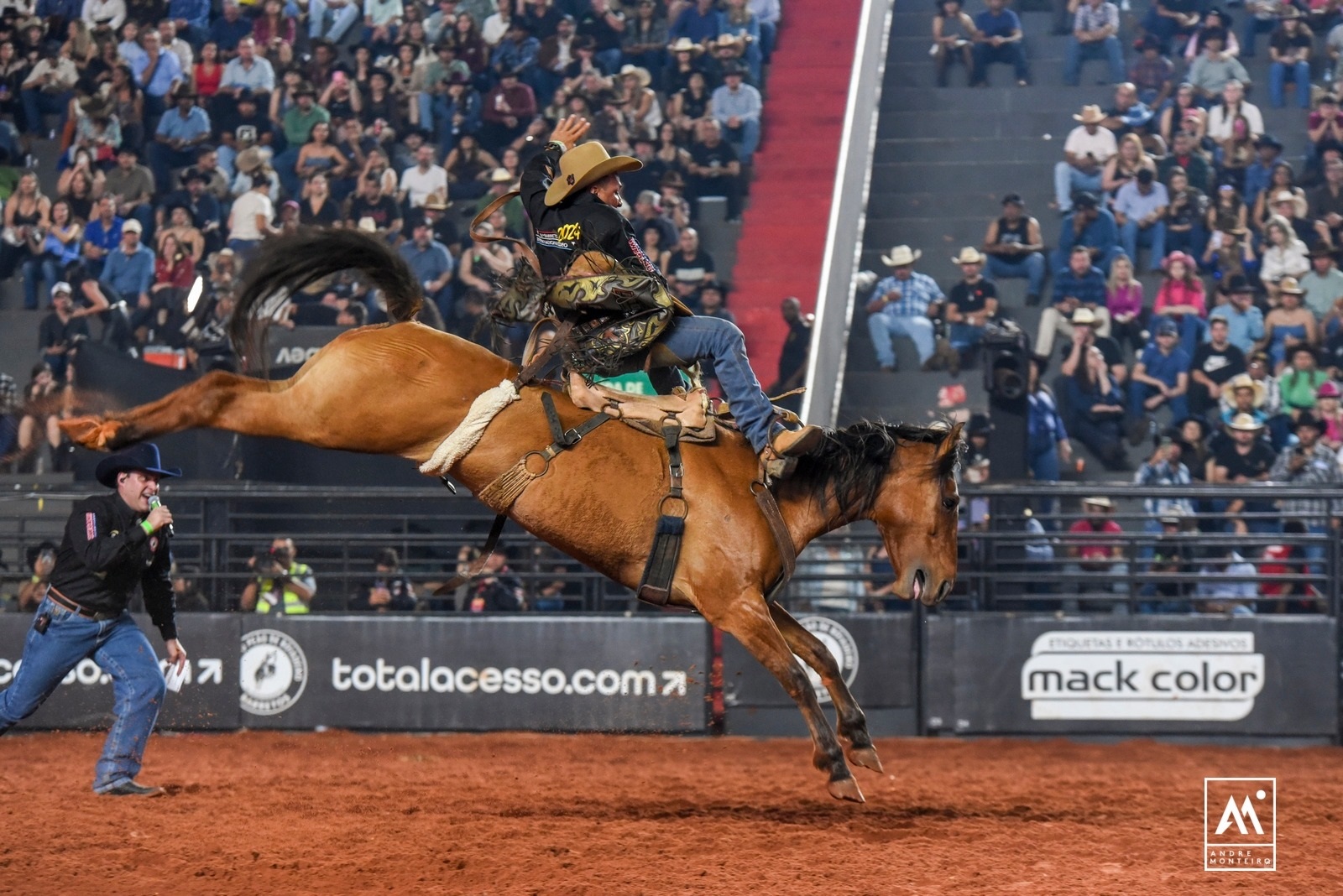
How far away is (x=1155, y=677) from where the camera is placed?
431 inches

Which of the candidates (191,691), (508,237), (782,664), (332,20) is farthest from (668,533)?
(332,20)

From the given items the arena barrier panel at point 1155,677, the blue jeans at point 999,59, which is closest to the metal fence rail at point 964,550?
the arena barrier panel at point 1155,677

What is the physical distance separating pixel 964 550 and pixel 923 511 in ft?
14.1

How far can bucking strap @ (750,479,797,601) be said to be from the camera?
286 inches

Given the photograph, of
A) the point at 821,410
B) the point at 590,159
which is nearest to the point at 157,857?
the point at 590,159

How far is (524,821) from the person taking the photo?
7.57 meters

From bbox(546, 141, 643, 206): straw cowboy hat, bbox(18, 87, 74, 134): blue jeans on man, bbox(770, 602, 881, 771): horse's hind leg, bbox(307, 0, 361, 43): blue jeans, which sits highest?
bbox(307, 0, 361, 43): blue jeans

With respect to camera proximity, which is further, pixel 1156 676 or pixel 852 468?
pixel 1156 676

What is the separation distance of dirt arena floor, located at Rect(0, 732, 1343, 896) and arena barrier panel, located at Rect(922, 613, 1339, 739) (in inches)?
9.7

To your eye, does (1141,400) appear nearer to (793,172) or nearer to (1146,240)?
(1146,240)

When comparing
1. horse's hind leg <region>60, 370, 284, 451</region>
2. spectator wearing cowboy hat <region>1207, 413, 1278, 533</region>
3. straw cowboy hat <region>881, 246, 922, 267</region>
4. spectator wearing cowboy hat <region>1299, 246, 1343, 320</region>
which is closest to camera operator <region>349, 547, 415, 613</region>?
horse's hind leg <region>60, 370, 284, 451</region>

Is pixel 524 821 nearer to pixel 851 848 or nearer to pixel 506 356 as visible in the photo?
pixel 851 848

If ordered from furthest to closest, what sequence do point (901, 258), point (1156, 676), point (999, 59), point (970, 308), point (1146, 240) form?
point (999, 59) → point (1146, 240) → point (901, 258) → point (970, 308) → point (1156, 676)

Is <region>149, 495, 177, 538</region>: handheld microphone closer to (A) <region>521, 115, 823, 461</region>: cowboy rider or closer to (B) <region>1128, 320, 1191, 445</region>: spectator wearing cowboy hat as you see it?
(A) <region>521, 115, 823, 461</region>: cowboy rider
